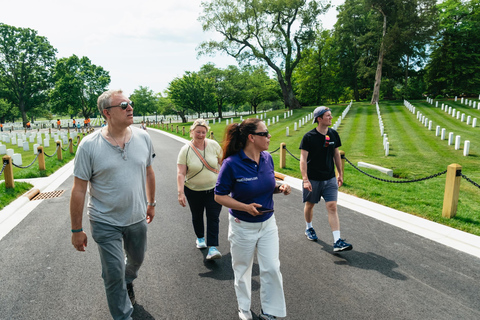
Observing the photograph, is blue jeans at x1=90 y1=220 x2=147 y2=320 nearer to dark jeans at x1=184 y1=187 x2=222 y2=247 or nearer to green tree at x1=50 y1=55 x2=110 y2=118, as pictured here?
dark jeans at x1=184 y1=187 x2=222 y2=247

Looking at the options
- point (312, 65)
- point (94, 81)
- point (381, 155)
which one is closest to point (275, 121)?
point (381, 155)

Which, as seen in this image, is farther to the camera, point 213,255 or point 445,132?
point 445,132

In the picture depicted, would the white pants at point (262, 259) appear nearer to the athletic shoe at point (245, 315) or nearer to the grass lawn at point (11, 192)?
the athletic shoe at point (245, 315)

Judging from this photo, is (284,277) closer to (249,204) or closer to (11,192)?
(249,204)

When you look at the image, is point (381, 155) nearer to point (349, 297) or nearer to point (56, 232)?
point (349, 297)

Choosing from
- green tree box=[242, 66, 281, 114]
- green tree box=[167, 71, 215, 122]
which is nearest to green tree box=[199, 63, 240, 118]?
green tree box=[242, 66, 281, 114]

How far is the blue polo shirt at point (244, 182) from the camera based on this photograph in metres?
2.94

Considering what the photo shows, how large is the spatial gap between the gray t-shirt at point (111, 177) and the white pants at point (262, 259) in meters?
0.97

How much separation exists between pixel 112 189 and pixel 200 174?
5.78 feet

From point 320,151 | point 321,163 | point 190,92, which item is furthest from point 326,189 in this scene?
point 190,92

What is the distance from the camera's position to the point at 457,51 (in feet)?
165

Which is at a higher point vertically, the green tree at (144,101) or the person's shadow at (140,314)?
the green tree at (144,101)

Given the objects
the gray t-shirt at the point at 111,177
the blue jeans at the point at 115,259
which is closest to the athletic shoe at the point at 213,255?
the blue jeans at the point at 115,259

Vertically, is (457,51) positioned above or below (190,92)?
above
